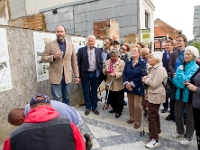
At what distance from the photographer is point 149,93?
2.99 m

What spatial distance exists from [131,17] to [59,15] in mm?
5138

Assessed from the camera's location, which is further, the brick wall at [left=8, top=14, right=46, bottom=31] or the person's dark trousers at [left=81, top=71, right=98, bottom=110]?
the brick wall at [left=8, top=14, right=46, bottom=31]

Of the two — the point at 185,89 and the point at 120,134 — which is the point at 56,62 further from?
the point at 185,89

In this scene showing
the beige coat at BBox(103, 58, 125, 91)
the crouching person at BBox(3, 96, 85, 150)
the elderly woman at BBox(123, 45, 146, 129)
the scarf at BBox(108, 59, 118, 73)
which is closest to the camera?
the crouching person at BBox(3, 96, 85, 150)

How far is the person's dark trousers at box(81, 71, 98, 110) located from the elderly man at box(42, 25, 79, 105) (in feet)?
2.32

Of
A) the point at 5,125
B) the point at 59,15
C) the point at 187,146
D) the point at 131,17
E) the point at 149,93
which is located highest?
the point at 59,15

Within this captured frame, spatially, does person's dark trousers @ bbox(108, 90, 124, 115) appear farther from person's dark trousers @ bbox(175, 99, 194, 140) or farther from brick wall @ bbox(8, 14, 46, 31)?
brick wall @ bbox(8, 14, 46, 31)

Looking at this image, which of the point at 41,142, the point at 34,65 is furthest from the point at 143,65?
the point at 41,142

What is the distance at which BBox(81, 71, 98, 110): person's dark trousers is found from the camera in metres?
4.24

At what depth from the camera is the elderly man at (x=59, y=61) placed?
3283 millimetres

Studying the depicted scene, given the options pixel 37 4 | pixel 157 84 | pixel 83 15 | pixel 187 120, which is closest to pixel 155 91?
pixel 157 84

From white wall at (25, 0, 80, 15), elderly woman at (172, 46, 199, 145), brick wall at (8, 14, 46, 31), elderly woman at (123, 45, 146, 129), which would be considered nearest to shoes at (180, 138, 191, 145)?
elderly woman at (172, 46, 199, 145)

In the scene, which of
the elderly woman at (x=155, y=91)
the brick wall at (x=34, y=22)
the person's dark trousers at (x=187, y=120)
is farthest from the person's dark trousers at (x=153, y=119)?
the brick wall at (x=34, y=22)

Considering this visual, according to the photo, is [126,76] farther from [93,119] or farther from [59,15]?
[59,15]
